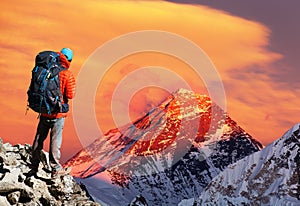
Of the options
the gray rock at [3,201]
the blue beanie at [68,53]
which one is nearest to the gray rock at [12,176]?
the gray rock at [3,201]

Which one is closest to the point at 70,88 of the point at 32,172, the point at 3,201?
the point at 32,172

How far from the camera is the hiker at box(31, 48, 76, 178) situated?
829 inches

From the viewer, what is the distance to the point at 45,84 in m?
20.6

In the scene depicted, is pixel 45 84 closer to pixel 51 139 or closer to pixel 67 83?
pixel 67 83

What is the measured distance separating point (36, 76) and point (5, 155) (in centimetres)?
475

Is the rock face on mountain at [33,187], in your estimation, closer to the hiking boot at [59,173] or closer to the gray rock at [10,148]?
the hiking boot at [59,173]

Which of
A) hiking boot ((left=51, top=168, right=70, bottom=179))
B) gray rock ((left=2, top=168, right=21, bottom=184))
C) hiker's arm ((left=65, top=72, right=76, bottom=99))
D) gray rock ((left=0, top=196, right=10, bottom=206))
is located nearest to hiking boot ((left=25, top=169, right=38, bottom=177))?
hiking boot ((left=51, top=168, right=70, bottom=179))

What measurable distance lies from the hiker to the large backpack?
209 mm

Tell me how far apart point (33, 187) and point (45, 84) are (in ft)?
11.7

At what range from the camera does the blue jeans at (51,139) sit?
72.0 ft

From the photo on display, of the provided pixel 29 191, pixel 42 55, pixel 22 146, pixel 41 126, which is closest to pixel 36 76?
pixel 42 55

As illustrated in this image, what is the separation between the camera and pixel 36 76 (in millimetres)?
20750

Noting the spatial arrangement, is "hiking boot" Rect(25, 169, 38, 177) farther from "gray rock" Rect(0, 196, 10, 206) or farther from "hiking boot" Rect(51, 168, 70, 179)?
"gray rock" Rect(0, 196, 10, 206)

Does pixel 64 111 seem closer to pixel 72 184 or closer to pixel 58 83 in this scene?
pixel 58 83
